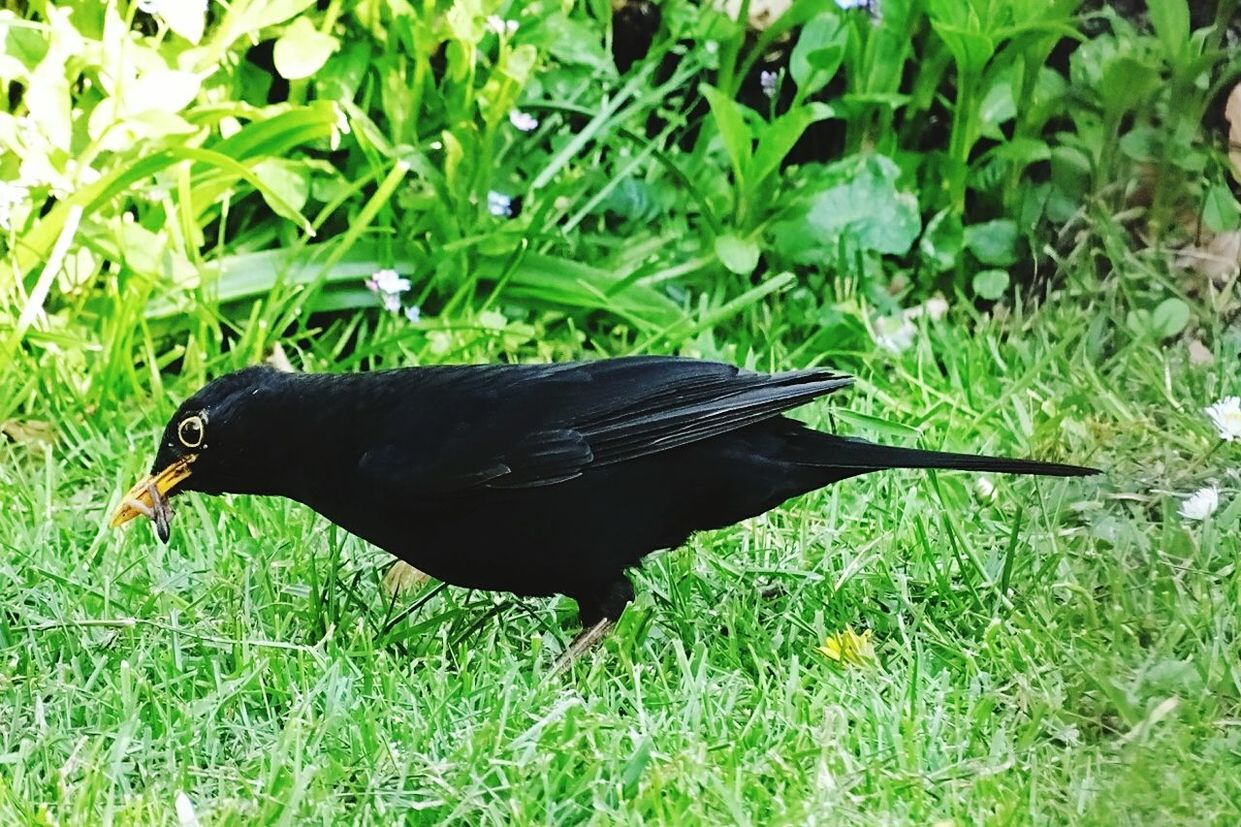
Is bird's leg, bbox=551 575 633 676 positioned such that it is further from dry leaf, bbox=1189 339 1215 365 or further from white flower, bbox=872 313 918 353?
white flower, bbox=872 313 918 353

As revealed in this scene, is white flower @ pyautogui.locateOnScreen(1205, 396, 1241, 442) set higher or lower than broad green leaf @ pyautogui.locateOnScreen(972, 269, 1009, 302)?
lower

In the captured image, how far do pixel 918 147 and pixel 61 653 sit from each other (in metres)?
3.28

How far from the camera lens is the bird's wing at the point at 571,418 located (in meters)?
3.21

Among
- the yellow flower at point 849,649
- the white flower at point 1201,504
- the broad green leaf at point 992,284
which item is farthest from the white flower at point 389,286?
the white flower at point 1201,504

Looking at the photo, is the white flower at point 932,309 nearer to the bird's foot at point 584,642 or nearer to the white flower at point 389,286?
the white flower at point 389,286

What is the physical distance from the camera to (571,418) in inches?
129

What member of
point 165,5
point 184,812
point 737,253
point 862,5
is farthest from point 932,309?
point 184,812

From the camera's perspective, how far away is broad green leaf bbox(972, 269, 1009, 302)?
503 centimetres

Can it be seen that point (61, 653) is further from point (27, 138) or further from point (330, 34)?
point (330, 34)

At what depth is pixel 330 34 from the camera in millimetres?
4949

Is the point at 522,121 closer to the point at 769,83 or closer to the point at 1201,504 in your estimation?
the point at 769,83

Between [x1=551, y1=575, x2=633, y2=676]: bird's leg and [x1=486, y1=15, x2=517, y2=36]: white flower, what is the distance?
6.98 ft

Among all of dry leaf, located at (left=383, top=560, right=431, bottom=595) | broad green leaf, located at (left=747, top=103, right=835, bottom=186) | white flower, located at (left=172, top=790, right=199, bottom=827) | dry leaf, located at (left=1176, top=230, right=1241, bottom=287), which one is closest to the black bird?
dry leaf, located at (left=383, top=560, right=431, bottom=595)

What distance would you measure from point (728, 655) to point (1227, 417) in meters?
1.18
